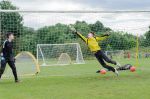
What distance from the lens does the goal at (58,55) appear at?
3225cm

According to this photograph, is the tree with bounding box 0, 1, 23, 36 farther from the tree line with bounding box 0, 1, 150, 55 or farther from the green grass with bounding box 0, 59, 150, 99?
the green grass with bounding box 0, 59, 150, 99

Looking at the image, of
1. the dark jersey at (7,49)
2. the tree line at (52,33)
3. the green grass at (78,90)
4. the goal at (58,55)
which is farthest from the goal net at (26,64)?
the goal at (58,55)

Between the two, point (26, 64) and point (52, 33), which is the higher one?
point (52, 33)

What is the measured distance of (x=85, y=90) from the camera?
43.7 feet

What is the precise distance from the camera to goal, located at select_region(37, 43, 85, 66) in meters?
32.2

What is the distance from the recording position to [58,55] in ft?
109

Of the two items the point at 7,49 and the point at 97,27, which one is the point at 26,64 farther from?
the point at 97,27

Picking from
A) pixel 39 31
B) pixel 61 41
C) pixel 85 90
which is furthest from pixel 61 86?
pixel 61 41

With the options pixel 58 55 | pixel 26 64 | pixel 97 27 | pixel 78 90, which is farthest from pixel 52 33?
pixel 78 90

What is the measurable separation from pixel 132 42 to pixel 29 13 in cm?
882

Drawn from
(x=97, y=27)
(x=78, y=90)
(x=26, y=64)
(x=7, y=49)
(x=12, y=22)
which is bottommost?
(x=26, y=64)

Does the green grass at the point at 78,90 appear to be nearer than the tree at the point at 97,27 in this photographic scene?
Yes

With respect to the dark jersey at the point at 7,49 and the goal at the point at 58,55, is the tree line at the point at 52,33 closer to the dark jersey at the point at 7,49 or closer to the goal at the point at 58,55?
the dark jersey at the point at 7,49

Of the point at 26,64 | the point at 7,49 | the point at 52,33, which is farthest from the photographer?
the point at 52,33
